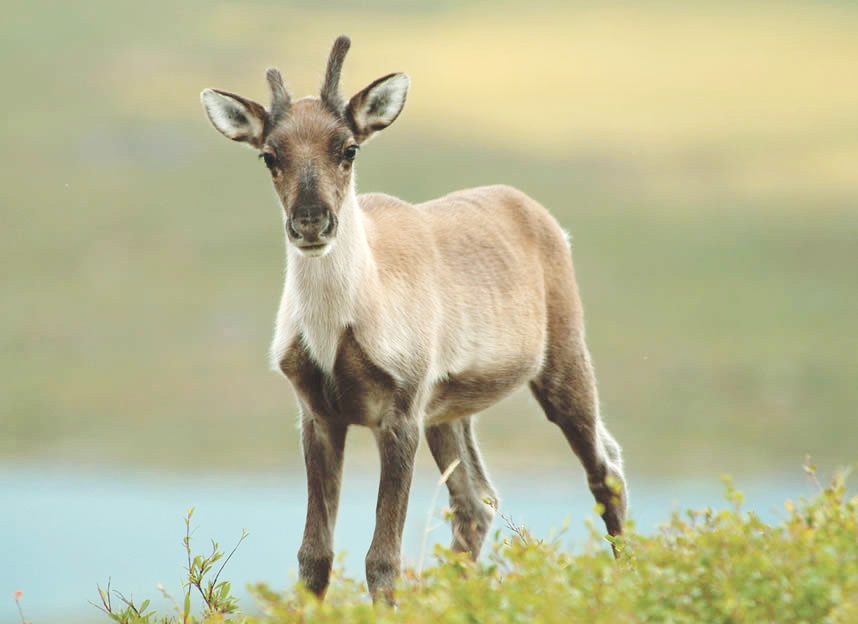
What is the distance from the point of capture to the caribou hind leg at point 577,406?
1074 centimetres

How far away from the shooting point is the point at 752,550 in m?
5.55

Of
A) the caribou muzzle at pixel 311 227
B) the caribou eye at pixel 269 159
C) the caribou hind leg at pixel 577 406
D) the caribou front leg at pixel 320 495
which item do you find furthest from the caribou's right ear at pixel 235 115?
the caribou hind leg at pixel 577 406

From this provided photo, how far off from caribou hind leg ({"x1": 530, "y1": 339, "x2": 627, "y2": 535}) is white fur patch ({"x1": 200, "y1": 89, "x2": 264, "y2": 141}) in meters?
3.47

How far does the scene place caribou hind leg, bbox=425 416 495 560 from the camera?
35.8ft

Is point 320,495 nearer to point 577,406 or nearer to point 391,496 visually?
point 391,496

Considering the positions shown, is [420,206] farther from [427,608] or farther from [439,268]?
[427,608]

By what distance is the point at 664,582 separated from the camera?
5.54 m

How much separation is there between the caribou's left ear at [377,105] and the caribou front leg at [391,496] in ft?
6.59

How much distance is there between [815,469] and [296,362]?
3.53 meters

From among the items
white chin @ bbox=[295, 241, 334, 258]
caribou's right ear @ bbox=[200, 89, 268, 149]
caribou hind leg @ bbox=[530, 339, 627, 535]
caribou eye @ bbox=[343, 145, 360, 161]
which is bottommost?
white chin @ bbox=[295, 241, 334, 258]

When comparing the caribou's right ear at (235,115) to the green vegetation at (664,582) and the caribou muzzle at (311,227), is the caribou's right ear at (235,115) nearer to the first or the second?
the caribou muzzle at (311,227)

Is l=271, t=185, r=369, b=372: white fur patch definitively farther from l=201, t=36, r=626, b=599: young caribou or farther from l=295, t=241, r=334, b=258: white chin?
l=295, t=241, r=334, b=258: white chin

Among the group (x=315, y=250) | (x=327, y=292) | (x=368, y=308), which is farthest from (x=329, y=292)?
(x=315, y=250)

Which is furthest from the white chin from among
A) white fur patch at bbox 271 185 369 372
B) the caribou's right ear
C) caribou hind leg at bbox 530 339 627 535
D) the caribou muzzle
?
caribou hind leg at bbox 530 339 627 535
